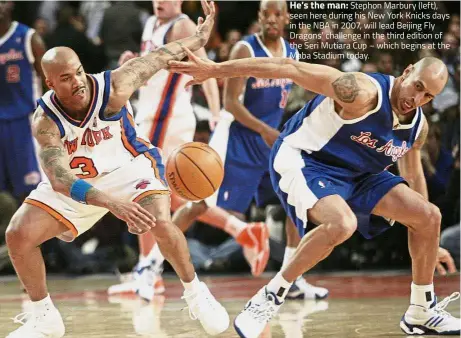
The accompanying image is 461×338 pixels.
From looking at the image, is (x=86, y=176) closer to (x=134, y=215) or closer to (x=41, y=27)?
(x=134, y=215)

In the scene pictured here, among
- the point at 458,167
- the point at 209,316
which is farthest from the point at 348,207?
the point at 458,167

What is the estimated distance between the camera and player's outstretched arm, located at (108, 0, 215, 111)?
17.6 ft

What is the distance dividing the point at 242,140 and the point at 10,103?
2751 mm

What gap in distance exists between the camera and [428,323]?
5.39m

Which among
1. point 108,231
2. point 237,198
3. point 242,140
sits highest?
point 242,140

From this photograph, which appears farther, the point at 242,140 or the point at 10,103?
the point at 10,103

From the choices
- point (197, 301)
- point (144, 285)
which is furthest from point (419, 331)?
point (144, 285)

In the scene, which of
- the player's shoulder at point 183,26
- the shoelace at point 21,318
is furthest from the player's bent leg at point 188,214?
the shoelace at point 21,318

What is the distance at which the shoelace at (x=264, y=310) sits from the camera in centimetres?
513

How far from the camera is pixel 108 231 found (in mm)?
9734

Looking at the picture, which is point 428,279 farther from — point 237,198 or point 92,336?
point 237,198

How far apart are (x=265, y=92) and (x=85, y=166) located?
2591 mm

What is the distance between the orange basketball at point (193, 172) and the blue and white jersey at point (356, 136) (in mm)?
636

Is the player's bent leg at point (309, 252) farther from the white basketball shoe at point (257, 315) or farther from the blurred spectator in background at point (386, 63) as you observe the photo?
the blurred spectator in background at point (386, 63)
